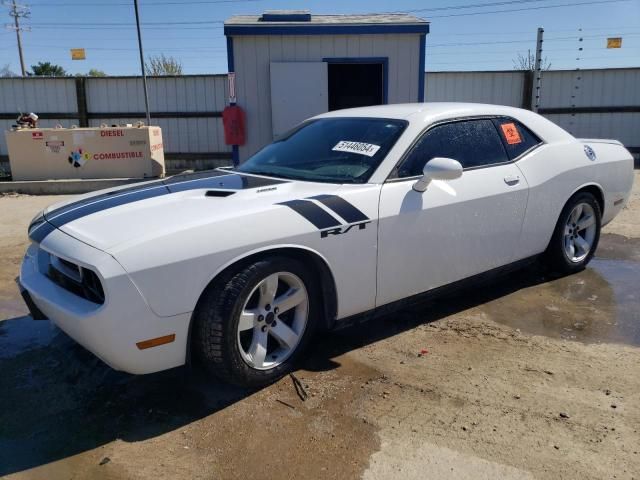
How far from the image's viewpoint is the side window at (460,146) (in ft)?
11.6

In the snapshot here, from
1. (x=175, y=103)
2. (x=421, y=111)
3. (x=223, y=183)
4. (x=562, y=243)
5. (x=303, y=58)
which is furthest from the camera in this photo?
(x=175, y=103)

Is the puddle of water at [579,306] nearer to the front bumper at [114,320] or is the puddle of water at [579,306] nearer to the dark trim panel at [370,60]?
the front bumper at [114,320]

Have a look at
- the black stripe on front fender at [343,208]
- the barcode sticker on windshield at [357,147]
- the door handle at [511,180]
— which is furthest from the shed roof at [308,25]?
the black stripe on front fender at [343,208]

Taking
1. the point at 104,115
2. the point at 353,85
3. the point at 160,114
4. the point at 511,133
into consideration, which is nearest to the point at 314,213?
the point at 511,133

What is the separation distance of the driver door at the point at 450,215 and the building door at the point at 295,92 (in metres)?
6.01

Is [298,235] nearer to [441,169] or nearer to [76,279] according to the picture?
[441,169]

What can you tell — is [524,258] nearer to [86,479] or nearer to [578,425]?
[578,425]

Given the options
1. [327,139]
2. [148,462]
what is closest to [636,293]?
[327,139]

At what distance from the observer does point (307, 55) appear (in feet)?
31.8

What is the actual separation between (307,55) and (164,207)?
751cm

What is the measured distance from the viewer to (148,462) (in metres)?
2.42

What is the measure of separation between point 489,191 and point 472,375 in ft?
4.34

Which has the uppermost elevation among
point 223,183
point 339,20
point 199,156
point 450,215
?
point 339,20

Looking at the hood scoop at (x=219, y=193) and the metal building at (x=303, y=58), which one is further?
the metal building at (x=303, y=58)
